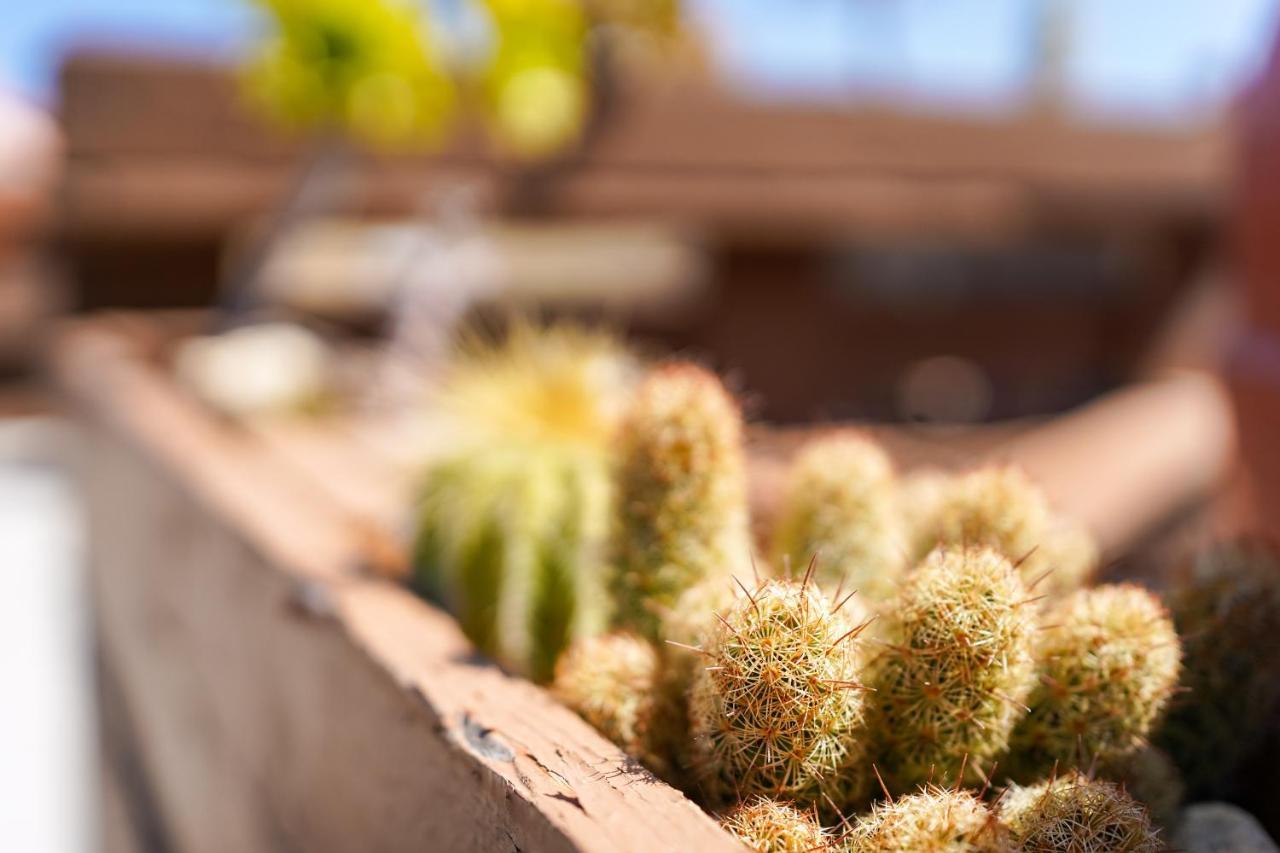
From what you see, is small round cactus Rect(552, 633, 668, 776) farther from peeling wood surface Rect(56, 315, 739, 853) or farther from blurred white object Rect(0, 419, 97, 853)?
blurred white object Rect(0, 419, 97, 853)

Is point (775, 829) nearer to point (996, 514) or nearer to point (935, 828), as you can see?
point (935, 828)

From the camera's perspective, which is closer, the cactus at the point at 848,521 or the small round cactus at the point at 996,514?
the small round cactus at the point at 996,514

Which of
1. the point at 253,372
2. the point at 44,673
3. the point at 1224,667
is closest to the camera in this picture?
the point at 1224,667

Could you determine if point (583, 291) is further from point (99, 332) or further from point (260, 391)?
point (260, 391)

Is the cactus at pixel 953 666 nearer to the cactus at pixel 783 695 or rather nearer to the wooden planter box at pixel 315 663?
the cactus at pixel 783 695

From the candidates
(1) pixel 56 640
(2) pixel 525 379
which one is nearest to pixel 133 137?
(1) pixel 56 640

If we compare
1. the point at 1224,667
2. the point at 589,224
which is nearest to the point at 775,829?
the point at 1224,667

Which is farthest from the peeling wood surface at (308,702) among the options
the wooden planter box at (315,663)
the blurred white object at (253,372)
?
the blurred white object at (253,372)
